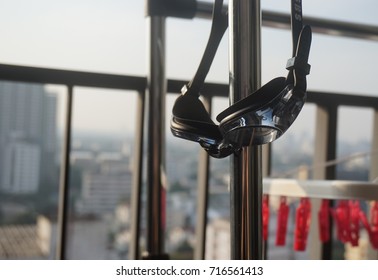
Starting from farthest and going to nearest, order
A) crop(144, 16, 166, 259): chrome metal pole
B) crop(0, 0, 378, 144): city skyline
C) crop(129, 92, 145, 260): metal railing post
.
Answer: crop(129, 92, 145, 260): metal railing post, crop(0, 0, 378, 144): city skyline, crop(144, 16, 166, 259): chrome metal pole

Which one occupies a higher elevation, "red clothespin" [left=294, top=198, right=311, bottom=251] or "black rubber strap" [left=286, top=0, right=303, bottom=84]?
"black rubber strap" [left=286, top=0, right=303, bottom=84]

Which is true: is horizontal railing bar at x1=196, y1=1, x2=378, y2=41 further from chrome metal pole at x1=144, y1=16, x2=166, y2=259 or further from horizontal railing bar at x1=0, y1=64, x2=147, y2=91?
horizontal railing bar at x1=0, y1=64, x2=147, y2=91

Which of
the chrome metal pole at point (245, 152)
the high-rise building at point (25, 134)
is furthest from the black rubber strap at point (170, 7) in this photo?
the high-rise building at point (25, 134)

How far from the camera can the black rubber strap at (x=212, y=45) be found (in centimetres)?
39

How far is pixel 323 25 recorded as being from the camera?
2.14 feet

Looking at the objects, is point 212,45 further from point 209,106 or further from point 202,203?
point 202,203

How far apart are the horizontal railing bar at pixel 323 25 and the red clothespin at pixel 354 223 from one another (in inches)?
12.5

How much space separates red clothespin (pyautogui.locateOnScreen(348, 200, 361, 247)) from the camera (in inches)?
29.5

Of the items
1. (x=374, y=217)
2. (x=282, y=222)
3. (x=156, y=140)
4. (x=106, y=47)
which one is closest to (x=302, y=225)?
(x=282, y=222)

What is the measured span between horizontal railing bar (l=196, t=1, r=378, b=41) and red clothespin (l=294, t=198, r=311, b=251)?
324 millimetres

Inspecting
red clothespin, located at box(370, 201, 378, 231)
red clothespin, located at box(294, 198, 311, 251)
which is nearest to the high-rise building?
red clothespin, located at box(294, 198, 311, 251)

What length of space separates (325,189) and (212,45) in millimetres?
387

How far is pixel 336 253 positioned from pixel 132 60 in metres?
→ 1.02

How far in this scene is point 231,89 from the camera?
0.33 meters
